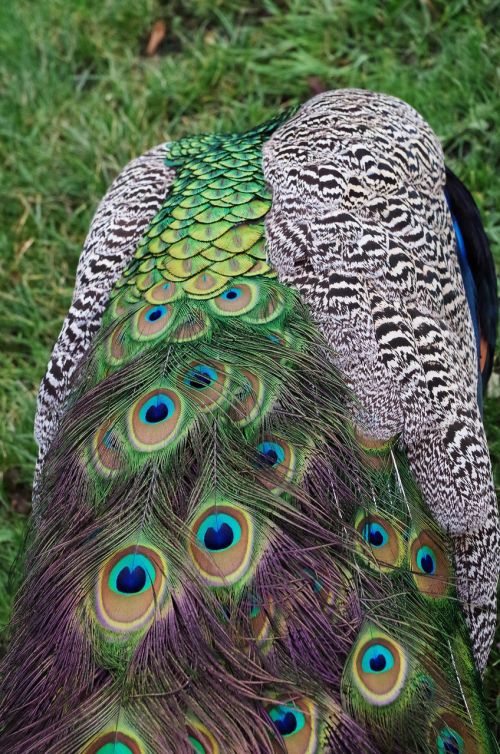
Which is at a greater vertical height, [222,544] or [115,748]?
[222,544]

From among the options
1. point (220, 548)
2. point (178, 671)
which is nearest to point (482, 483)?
point (220, 548)

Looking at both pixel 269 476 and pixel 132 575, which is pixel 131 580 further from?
pixel 269 476

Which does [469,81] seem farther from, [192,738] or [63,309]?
[192,738]

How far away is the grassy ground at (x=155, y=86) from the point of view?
4277mm

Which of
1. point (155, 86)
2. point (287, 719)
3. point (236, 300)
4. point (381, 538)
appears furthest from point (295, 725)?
point (155, 86)

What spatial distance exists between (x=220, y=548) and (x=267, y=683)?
0.95 ft

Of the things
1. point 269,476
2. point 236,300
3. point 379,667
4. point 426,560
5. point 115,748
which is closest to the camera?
point 115,748

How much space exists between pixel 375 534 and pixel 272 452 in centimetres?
29

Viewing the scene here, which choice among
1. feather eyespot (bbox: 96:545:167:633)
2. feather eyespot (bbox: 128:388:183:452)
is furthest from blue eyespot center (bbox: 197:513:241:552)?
feather eyespot (bbox: 128:388:183:452)

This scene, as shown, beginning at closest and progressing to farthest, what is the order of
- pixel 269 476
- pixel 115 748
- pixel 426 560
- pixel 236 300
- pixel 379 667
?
pixel 115 748 → pixel 379 667 → pixel 269 476 → pixel 426 560 → pixel 236 300

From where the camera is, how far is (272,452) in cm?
219

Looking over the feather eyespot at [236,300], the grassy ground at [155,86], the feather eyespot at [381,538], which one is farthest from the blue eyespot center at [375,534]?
the grassy ground at [155,86]

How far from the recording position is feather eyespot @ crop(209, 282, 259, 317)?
2.44m

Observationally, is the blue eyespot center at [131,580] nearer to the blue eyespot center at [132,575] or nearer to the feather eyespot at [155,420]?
the blue eyespot center at [132,575]
